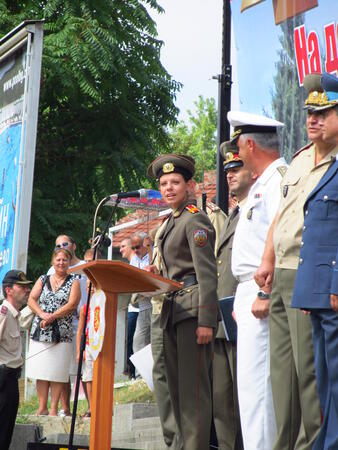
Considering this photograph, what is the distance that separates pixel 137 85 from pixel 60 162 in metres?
2.07

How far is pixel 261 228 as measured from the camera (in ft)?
18.9

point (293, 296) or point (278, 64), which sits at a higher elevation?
point (278, 64)

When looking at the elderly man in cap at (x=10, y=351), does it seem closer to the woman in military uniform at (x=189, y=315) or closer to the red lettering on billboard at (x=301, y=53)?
the woman in military uniform at (x=189, y=315)

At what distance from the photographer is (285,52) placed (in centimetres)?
701

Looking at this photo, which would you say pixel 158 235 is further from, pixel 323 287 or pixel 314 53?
pixel 323 287

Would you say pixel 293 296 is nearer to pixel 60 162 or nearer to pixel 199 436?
pixel 199 436

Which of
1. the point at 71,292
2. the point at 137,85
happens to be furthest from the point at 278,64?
the point at 137,85

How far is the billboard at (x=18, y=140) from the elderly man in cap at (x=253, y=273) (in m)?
4.38

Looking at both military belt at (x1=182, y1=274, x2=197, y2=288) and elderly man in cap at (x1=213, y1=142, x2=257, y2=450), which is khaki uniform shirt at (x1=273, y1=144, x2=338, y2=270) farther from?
military belt at (x1=182, y1=274, x2=197, y2=288)

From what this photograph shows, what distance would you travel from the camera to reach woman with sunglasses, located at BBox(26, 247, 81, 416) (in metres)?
9.46

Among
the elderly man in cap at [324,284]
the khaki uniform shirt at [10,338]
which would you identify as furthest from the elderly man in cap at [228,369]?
the khaki uniform shirt at [10,338]

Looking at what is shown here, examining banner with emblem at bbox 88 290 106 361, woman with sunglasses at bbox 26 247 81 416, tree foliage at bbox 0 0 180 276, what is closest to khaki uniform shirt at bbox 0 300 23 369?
woman with sunglasses at bbox 26 247 81 416

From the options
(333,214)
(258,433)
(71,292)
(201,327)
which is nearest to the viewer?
(333,214)

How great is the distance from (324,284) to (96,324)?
207 centimetres
